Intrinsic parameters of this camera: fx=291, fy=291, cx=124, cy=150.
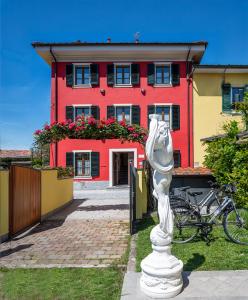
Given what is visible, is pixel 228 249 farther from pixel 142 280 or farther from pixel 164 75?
pixel 164 75

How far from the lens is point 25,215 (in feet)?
23.5

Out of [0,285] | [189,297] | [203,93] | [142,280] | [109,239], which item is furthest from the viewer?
[203,93]

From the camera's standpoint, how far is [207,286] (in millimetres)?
3547

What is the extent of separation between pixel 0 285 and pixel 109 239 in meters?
2.67

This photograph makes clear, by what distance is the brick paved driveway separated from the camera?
189 inches

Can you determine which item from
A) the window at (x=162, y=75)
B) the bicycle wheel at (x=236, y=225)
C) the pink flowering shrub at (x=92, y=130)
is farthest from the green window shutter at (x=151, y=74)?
the bicycle wheel at (x=236, y=225)

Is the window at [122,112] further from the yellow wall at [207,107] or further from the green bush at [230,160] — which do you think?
the green bush at [230,160]

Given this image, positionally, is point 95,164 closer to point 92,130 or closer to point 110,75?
point 110,75

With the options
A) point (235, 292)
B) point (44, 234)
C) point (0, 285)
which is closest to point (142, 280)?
point (235, 292)

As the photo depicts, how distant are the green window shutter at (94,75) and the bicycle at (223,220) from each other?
15014 millimetres

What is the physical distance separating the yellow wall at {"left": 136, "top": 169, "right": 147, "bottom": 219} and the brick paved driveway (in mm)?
474

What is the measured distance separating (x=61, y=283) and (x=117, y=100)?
53.7ft

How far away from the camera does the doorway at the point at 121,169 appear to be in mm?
20094

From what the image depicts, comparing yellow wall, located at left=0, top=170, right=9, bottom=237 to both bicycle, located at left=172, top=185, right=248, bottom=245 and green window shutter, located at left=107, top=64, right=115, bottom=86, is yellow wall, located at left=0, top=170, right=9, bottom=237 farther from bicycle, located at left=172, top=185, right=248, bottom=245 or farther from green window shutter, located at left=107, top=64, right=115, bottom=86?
green window shutter, located at left=107, top=64, right=115, bottom=86
